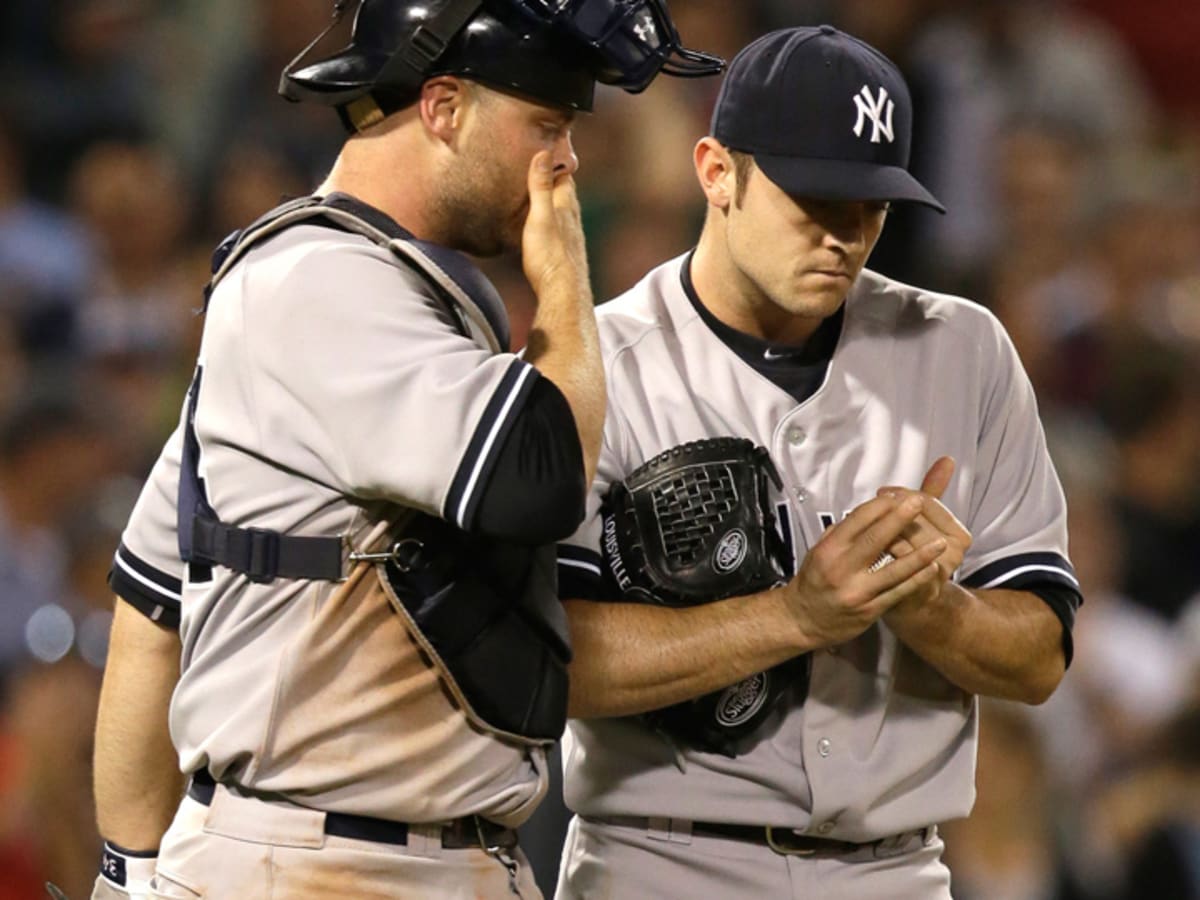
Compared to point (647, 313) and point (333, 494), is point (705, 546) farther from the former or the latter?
point (333, 494)

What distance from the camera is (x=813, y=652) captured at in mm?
2729

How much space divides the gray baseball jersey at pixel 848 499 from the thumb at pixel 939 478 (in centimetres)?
9

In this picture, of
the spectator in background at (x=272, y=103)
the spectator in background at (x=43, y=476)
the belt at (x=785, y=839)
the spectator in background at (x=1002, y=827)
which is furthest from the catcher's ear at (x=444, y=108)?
the spectator in background at (x=272, y=103)

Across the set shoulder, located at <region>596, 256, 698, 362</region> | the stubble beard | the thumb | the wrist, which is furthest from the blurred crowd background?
the stubble beard

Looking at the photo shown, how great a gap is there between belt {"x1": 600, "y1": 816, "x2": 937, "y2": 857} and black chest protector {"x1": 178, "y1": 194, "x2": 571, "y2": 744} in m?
0.36

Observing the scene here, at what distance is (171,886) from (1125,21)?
22.6 feet

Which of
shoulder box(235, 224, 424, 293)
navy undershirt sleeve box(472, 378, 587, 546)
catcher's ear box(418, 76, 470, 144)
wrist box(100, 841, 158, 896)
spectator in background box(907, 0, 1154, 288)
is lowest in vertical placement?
spectator in background box(907, 0, 1154, 288)

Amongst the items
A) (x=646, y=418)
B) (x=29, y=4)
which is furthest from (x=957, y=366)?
(x=29, y=4)

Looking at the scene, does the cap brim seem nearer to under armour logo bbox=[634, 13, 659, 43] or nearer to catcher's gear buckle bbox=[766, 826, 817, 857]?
under armour logo bbox=[634, 13, 659, 43]

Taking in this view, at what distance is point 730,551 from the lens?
2631mm

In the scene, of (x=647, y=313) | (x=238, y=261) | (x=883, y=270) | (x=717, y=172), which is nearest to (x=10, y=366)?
(x=883, y=270)

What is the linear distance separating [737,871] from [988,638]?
462 mm

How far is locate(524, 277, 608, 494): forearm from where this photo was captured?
236cm

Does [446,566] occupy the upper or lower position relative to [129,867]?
upper
